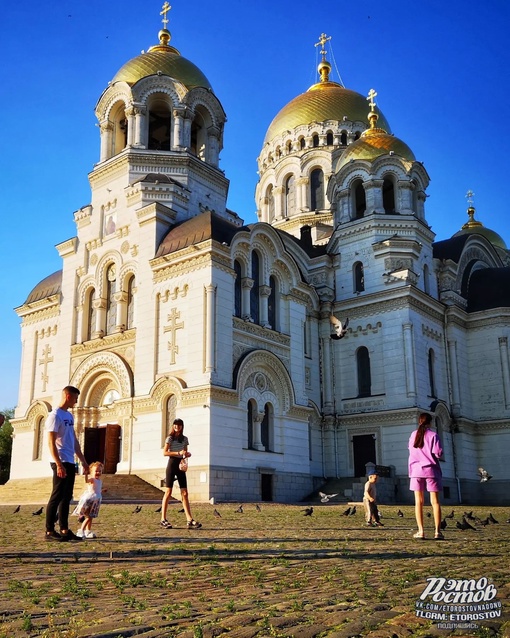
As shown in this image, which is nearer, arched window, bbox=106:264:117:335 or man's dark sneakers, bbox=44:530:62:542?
man's dark sneakers, bbox=44:530:62:542

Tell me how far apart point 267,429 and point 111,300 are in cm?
860

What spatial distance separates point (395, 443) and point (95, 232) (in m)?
15.9

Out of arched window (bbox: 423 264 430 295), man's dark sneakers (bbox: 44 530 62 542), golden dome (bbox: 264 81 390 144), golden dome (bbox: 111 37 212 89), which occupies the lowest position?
man's dark sneakers (bbox: 44 530 62 542)

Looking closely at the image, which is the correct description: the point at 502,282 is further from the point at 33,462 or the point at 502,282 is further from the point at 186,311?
the point at 33,462

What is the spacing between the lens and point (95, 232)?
1223 inches

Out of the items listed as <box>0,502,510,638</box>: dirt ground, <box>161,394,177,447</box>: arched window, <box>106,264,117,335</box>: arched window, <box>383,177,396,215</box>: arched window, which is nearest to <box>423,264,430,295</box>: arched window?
<box>383,177,396,215</box>: arched window

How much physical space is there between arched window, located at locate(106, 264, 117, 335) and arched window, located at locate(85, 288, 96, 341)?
715mm

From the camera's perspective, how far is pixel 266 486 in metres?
26.4

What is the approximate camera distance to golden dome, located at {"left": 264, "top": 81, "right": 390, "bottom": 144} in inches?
1629

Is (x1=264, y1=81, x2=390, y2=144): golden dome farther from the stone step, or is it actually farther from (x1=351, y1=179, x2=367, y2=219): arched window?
the stone step

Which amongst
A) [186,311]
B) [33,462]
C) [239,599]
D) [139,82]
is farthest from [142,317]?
[239,599]

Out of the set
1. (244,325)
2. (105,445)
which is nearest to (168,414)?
(105,445)

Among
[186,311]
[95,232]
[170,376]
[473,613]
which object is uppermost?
[95,232]

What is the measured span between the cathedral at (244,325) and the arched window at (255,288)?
6 centimetres
